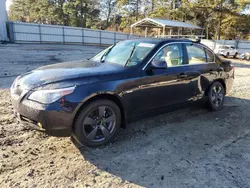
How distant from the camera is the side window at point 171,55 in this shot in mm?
4121

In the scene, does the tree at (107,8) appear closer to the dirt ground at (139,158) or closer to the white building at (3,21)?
the white building at (3,21)

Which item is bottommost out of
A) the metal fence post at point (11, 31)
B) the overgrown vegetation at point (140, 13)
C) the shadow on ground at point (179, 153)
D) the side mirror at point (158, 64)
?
the shadow on ground at point (179, 153)

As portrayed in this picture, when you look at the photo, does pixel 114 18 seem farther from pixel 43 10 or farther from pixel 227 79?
pixel 227 79

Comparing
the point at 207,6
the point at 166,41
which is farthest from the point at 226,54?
the point at 166,41

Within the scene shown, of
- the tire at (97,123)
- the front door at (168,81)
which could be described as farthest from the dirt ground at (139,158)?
the front door at (168,81)

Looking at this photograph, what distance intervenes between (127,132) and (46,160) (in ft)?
4.92

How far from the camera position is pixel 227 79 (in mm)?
5641

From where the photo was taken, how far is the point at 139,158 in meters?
3.25

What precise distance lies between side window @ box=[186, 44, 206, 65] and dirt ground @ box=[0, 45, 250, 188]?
4.34ft

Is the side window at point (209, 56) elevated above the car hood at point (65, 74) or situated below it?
above

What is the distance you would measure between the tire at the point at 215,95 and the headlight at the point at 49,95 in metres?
3.48

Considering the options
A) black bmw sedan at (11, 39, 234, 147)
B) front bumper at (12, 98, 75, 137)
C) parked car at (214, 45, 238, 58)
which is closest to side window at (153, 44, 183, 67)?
black bmw sedan at (11, 39, 234, 147)

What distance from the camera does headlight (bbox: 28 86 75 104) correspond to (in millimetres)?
2929

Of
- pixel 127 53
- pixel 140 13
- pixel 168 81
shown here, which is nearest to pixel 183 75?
pixel 168 81
